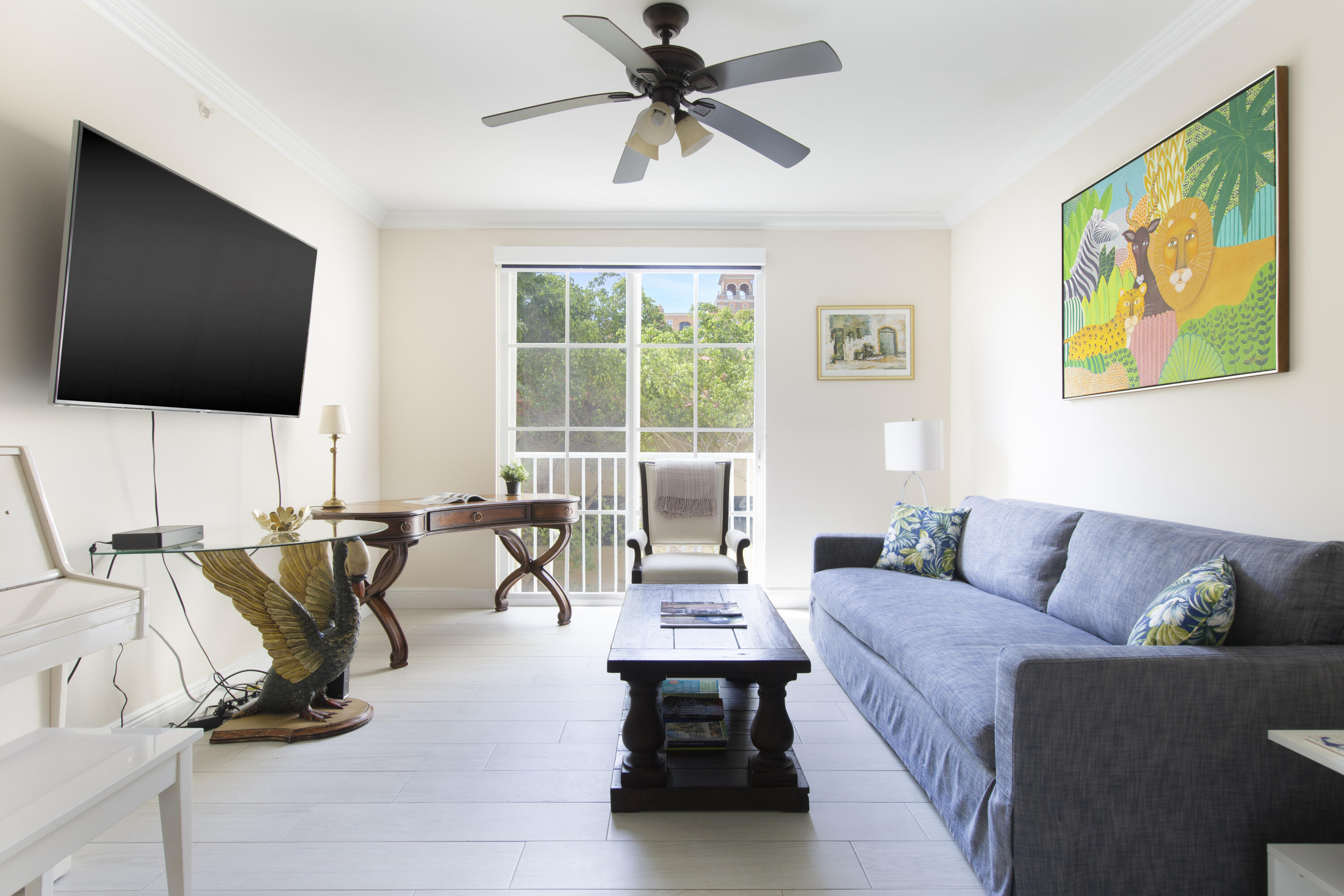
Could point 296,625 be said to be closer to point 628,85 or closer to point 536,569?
point 536,569

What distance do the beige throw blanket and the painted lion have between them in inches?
95.5

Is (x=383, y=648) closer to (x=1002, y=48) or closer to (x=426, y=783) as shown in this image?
(x=426, y=783)

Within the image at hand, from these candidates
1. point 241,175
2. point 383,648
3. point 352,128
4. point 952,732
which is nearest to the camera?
point 952,732

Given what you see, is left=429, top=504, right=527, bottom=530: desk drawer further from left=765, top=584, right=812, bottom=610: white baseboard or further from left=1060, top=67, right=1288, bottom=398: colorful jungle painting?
left=1060, top=67, right=1288, bottom=398: colorful jungle painting

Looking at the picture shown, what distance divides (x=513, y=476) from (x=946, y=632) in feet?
8.71

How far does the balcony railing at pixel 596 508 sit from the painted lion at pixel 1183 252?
8.40ft

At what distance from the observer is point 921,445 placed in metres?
3.56

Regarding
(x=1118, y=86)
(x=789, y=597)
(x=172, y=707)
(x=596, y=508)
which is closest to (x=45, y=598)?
(x=172, y=707)

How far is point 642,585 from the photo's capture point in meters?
3.15

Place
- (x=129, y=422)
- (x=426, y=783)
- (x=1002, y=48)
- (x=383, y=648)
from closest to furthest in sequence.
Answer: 1. (x=426, y=783)
2. (x=129, y=422)
3. (x=1002, y=48)
4. (x=383, y=648)

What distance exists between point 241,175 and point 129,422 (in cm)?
124

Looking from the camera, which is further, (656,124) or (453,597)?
(453,597)

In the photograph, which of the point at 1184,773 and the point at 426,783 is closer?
the point at 1184,773

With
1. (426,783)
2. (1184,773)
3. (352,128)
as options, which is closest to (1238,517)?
(1184,773)
